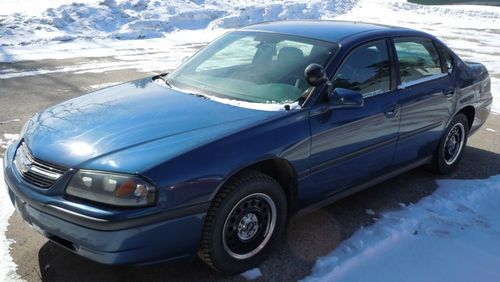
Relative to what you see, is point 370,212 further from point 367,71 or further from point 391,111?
point 367,71

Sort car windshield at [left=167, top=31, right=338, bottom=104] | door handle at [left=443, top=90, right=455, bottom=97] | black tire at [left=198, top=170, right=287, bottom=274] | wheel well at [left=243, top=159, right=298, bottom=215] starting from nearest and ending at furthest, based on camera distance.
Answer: black tire at [left=198, top=170, right=287, bottom=274]
wheel well at [left=243, top=159, right=298, bottom=215]
car windshield at [left=167, top=31, right=338, bottom=104]
door handle at [left=443, top=90, right=455, bottom=97]

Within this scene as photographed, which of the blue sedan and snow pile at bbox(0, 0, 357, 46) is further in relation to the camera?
snow pile at bbox(0, 0, 357, 46)

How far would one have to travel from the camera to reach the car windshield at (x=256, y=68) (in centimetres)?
356

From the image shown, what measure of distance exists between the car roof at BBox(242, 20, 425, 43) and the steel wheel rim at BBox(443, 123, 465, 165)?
113 centimetres

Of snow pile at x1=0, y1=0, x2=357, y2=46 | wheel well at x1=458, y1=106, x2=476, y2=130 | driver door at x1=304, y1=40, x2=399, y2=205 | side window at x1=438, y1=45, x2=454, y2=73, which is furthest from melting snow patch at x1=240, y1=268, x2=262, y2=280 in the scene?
snow pile at x1=0, y1=0, x2=357, y2=46

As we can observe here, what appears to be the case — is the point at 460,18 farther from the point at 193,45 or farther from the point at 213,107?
the point at 213,107

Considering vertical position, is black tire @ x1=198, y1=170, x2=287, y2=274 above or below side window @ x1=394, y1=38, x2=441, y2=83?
below

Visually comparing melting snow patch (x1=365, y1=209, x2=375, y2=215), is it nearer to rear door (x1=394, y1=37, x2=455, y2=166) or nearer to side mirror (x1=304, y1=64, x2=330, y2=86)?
rear door (x1=394, y1=37, x2=455, y2=166)

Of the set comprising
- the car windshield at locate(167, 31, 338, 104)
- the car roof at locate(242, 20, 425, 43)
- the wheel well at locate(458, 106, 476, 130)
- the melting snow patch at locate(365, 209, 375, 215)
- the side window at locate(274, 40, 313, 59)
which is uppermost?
A: the car roof at locate(242, 20, 425, 43)

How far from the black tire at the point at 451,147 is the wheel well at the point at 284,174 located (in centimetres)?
208

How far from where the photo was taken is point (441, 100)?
4555 millimetres

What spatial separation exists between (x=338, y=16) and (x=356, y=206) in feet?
61.6

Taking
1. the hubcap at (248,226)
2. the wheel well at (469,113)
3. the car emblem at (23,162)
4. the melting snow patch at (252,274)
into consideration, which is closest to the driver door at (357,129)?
the hubcap at (248,226)

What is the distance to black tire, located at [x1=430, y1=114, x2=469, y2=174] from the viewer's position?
190 inches
